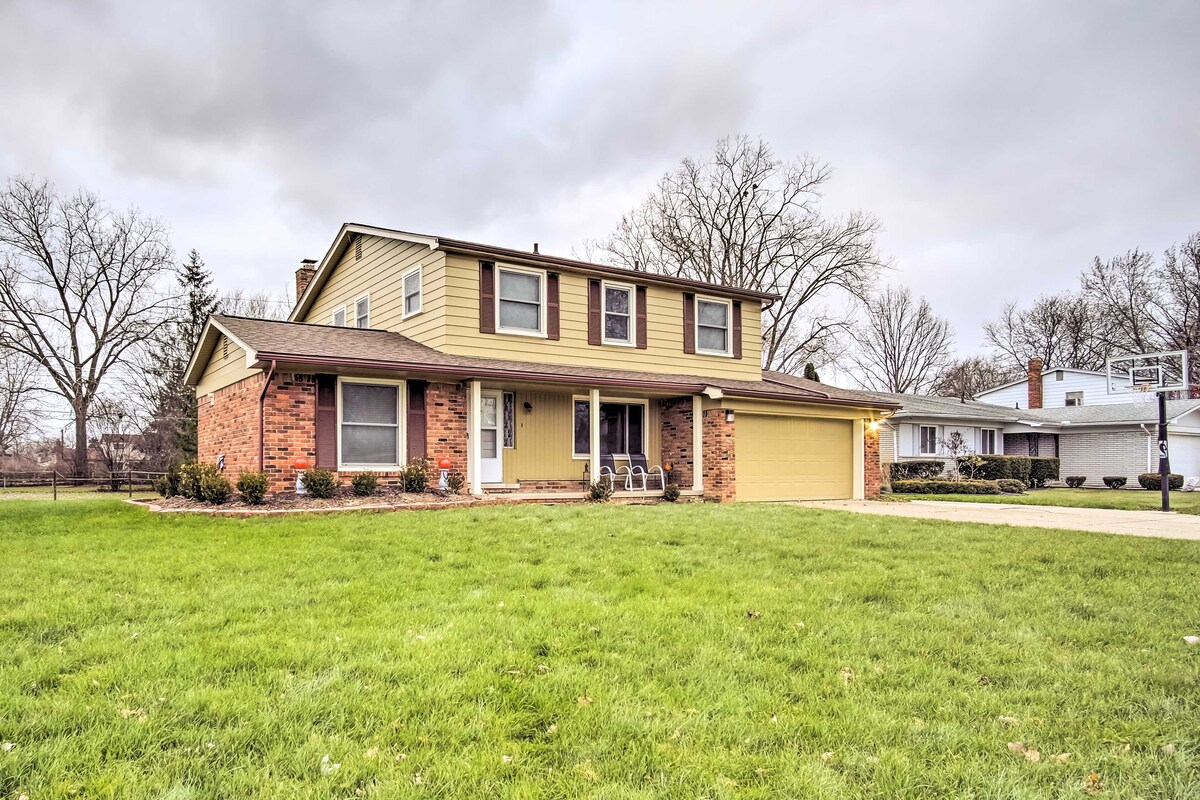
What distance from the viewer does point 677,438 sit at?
15586mm

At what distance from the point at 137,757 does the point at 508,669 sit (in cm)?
168

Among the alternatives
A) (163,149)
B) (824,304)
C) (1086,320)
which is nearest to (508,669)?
(163,149)

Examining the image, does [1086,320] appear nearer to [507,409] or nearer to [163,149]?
[507,409]

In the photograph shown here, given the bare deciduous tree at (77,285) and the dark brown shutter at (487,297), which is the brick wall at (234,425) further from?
the bare deciduous tree at (77,285)

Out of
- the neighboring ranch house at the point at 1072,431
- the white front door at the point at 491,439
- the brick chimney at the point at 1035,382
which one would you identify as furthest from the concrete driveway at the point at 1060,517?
the brick chimney at the point at 1035,382

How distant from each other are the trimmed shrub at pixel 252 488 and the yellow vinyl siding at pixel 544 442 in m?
4.60

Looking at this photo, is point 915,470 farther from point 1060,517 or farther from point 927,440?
point 1060,517

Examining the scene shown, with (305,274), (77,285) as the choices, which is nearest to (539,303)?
(305,274)

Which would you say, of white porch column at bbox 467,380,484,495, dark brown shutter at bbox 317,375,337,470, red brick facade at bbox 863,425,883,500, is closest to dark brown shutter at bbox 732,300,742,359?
red brick facade at bbox 863,425,883,500

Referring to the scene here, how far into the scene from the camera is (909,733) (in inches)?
122

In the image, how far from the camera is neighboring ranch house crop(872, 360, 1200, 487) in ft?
82.7

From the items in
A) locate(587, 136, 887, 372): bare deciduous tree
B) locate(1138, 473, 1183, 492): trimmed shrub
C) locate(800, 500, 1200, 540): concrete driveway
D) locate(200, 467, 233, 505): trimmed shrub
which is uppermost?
locate(587, 136, 887, 372): bare deciduous tree

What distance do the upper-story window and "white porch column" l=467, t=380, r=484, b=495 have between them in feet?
12.3

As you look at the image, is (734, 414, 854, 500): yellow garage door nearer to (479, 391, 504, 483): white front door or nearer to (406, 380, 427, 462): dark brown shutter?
(479, 391, 504, 483): white front door
